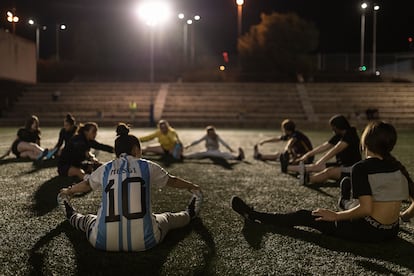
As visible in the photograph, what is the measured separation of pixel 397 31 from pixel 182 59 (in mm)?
35373

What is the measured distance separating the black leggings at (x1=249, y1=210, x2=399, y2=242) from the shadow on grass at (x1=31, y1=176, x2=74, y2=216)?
3.36 m

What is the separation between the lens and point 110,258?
4.43 m

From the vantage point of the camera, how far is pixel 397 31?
75.9 meters

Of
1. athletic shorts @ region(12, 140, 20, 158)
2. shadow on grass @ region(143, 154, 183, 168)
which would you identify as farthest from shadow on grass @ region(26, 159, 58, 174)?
shadow on grass @ region(143, 154, 183, 168)

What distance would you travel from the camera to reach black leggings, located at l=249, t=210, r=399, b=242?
15.9 ft

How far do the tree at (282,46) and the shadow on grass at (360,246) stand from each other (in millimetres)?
52593

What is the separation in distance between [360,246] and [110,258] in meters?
2.50

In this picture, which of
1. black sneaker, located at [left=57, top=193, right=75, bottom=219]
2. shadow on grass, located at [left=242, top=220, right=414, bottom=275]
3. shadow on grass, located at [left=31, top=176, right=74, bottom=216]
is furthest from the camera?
shadow on grass, located at [left=31, top=176, right=74, bottom=216]

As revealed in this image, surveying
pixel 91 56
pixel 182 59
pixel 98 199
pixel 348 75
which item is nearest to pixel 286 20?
pixel 348 75

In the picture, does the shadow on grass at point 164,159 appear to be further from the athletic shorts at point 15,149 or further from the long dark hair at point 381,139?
the long dark hair at point 381,139

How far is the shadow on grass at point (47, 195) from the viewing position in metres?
6.67

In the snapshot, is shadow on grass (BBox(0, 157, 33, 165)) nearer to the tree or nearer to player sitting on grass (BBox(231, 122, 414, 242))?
player sitting on grass (BBox(231, 122, 414, 242))

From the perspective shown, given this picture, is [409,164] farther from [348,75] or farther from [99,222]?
[348,75]

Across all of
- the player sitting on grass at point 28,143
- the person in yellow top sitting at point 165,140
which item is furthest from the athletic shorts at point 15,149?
the person in yellow top sitting at point 165,140
